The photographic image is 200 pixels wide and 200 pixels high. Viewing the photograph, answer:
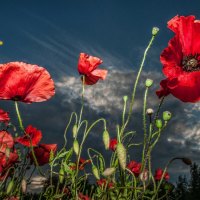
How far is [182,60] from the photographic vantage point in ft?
5.59

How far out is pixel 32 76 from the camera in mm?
1858

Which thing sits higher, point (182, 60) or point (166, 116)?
point (182, 60)

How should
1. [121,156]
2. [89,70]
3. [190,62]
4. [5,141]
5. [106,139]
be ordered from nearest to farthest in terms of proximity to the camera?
1. [121,156]
2. [190,62]
3. [106,139]
4. [5,141]
5. [89,70]

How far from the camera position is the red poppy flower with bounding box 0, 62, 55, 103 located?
1.82 meters

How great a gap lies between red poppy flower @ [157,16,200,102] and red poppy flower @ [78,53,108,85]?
77 cm

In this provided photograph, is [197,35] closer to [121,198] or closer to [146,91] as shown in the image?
[146,91]

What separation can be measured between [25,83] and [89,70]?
65 centimetres

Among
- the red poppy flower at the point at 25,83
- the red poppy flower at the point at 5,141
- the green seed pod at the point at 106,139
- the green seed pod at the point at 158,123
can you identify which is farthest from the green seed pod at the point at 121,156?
the red poppy flower at the point at 5,141

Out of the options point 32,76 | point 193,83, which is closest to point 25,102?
point 32,76

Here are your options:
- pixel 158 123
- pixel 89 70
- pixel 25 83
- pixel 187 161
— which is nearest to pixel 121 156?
pixel 187 161

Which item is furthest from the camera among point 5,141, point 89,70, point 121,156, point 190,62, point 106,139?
point 89,70

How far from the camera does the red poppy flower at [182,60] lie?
1.54 metres

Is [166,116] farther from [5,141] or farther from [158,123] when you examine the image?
[5,141]

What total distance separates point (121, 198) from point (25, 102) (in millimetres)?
675
